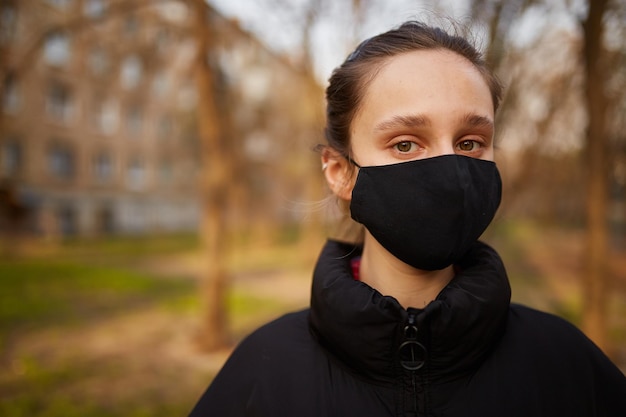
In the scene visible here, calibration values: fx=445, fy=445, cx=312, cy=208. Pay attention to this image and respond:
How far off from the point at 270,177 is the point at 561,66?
17.3 meters

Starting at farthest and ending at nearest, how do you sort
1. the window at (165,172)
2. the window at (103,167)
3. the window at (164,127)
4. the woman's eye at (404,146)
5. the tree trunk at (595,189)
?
1. the window at (165,172)
2. the window at (164,127)
3. the window at (103,167)
4. the tree trunk at (595,189)
5. the woman's eye at (404,146)

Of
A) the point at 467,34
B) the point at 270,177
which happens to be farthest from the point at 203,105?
the point at 270,177

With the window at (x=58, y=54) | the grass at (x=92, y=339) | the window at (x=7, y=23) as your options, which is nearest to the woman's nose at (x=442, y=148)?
the grass at (x=92, y=339)

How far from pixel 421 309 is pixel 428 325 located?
6 cm

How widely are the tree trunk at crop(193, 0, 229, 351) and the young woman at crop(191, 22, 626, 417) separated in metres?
5.39

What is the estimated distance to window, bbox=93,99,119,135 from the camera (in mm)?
26859

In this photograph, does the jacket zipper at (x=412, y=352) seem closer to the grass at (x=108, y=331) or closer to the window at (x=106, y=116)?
the grass at (x=108, y=331)

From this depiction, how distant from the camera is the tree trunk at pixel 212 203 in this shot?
6.41 metres

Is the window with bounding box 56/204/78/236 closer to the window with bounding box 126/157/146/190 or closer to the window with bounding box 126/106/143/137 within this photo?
the window with bounding box 126/157/146/190

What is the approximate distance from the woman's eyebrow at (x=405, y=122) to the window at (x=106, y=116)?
29084mm

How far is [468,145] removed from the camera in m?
1.34

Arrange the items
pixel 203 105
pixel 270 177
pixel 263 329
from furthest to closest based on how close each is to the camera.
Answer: pixel 270 177 → pixel 203 105 → pixel 263 329

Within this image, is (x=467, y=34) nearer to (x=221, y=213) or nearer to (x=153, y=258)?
(x=221, y=213)

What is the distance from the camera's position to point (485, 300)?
1.21m
